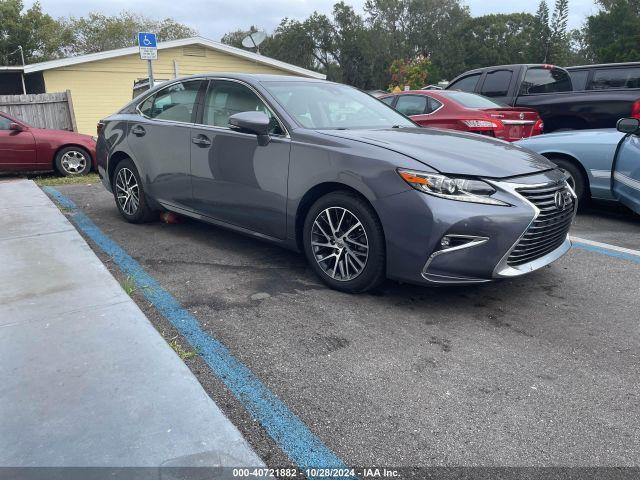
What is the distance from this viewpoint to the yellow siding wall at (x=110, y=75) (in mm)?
19391

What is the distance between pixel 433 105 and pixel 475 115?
89 centimetres

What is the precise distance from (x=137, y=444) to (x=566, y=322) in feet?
8.94

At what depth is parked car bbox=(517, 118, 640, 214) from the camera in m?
5.73

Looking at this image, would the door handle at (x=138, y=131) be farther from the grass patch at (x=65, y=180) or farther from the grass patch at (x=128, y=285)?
the grass patch at (x=65, y=180)

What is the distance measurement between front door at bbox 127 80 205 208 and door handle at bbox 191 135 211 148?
0.31 ft

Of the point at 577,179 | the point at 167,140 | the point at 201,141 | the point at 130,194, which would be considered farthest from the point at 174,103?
the point at 577,179

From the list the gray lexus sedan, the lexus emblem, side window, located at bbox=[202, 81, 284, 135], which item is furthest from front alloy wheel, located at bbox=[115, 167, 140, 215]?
the lexus emblem

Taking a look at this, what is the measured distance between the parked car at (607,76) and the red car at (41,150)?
8.90 meters

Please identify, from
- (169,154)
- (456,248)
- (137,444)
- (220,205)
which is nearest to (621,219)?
(456,248)

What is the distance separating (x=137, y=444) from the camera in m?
2.27

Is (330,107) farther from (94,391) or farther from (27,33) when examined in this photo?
(27,33)

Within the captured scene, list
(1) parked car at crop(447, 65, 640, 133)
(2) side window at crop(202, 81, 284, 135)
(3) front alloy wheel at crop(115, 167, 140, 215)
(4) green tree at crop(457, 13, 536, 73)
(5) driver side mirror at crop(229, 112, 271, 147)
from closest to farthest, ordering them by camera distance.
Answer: (5) driver side mirror at crop(229, 112, 271, 147)
(2) side window at crop(202, 81, 284, 135)
(3) front alloy wheel at crop(115, 167, 140, 215)
(1) parked car at crop(447, 65, 640, 133)
(4) green tree at crop(457, 13, 536, 73)

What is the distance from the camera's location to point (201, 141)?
487 cm

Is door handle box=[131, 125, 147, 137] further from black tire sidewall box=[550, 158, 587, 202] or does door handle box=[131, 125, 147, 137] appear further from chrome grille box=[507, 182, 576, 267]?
black tire sidewall box=[550, 158, 587, 202]
